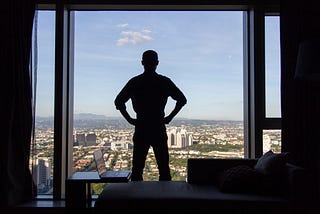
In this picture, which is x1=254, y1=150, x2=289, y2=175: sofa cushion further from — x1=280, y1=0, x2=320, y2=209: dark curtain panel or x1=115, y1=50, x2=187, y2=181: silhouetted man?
x1=115, y1=50, x2=187, y2=181: silhouetted man

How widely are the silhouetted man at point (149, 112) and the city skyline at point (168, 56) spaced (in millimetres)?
638

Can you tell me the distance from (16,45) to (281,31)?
110 inches

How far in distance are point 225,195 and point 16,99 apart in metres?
2.31

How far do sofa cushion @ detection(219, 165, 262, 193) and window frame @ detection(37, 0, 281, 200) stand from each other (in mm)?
1197

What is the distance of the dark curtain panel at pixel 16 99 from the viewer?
3668 mm

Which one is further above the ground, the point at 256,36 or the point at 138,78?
the point at 256,36

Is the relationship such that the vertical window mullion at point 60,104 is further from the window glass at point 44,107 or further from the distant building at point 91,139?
the distant building at point 91,139

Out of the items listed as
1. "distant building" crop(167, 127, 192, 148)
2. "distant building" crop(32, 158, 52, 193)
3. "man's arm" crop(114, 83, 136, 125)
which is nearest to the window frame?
"distant building" crop(32, 158, 52, 193)

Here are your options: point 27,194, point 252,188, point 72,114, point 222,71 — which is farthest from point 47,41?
point 252,188

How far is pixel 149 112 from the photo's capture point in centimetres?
356

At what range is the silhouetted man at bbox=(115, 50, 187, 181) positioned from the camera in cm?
355

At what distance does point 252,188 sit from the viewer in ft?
9.32

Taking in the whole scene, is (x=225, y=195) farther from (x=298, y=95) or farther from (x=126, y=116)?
(x=298, y=95)

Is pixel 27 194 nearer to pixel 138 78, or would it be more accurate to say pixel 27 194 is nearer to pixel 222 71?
pixel 138 78
